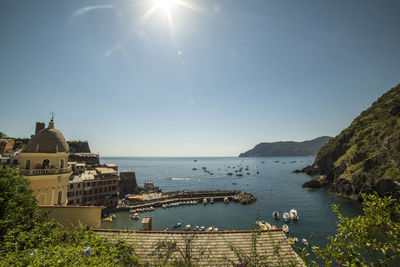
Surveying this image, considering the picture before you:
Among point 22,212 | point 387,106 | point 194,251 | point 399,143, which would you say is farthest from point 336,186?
point 22,212

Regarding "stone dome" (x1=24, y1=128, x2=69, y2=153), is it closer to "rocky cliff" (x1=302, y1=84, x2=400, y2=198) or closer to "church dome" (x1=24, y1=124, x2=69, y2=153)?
"church dome" (x1=24, y1=124, x2=69, y2=153)

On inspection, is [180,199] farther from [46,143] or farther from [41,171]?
[46,143]

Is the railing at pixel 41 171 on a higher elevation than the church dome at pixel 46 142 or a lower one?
lower

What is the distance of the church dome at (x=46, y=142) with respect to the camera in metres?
20.1

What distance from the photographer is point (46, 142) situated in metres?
20.7

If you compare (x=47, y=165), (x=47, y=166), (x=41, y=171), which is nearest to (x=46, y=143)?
(x=47, y=165)

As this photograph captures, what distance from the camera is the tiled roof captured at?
11.2m

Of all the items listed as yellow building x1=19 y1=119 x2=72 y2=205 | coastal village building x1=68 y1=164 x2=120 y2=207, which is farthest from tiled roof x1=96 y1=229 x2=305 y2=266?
coastal village building x1=68 y1=164 x2=120 y2=207

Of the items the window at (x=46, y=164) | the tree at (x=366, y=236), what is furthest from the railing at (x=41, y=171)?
the tree at (x=366, y=236)

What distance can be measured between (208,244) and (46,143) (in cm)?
2154

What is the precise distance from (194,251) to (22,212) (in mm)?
11698

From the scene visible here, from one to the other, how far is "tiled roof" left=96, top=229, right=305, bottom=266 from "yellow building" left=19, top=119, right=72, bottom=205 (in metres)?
11.6

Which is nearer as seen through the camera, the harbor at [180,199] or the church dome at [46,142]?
the church dome at [46,142]

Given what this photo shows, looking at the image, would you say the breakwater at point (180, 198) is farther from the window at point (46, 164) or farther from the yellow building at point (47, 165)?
the window at point (46, 164)
